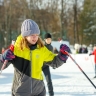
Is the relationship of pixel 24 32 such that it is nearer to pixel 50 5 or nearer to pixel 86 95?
pixel 86 95

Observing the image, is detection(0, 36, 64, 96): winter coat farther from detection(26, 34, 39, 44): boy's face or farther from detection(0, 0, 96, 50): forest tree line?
detection(0, 0, 96, 50): forest tree line

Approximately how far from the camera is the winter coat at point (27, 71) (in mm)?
2736

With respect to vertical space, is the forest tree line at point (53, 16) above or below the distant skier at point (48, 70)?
below

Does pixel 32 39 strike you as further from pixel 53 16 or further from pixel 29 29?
pixel 53 16

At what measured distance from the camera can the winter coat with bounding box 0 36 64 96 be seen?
2.74m

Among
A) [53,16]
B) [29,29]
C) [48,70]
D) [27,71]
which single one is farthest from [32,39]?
[53,16]

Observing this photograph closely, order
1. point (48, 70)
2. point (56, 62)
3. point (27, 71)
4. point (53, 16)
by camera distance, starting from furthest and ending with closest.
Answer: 1. point (53, 16)
2. point (48, 70)
3. point (56, 62)
4. point (27, 71)

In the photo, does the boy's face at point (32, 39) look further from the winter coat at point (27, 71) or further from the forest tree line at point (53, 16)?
the forest tree line at point (53, 16)

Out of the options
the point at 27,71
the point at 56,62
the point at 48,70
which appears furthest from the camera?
the point at 48,70

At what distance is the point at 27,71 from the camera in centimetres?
276

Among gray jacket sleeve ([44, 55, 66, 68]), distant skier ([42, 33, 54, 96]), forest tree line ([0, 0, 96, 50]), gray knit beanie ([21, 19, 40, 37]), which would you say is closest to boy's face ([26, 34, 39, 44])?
gray knit beanie ([21, 19, 40, 37])

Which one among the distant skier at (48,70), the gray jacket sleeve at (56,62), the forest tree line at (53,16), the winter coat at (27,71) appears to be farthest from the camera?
the forest tree line at (53,16)

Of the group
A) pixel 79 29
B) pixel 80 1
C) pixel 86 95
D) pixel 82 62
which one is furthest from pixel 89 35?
pixel 86 95

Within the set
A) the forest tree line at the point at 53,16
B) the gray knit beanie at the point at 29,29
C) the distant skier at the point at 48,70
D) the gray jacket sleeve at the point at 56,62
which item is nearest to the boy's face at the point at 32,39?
the gray knit beanie at the point at 29,29
